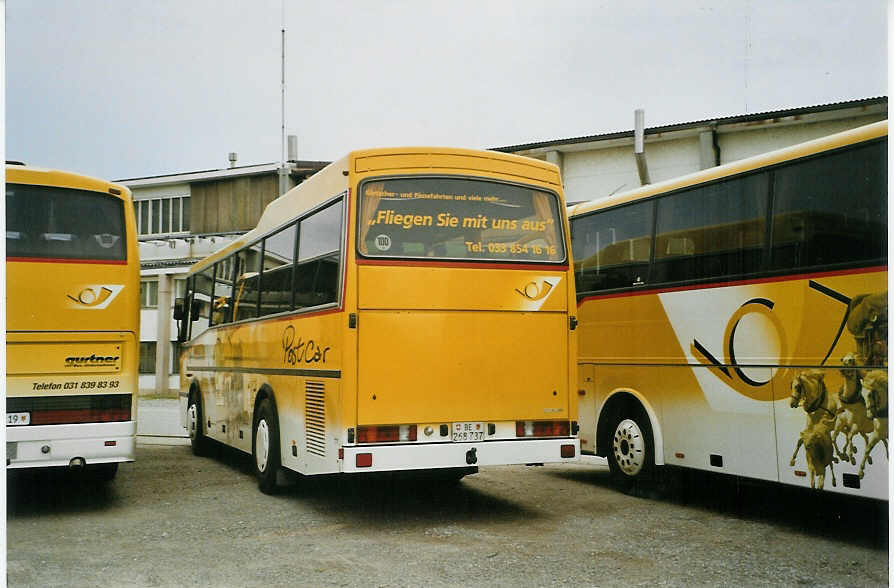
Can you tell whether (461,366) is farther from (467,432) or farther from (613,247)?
(613,247)

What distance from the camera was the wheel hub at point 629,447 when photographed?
33.9 feet

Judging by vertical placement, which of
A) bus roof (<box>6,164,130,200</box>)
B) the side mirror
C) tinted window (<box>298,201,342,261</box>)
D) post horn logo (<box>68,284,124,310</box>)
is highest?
bus roof (<box>6,164,130,200</box>)

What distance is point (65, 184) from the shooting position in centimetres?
920

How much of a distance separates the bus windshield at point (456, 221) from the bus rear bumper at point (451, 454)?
1683 mm

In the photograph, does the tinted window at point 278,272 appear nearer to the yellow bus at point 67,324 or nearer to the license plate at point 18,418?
the yellow bus at point 67,324

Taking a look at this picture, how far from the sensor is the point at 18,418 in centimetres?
869

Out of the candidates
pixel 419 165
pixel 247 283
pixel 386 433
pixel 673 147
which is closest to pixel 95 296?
pixel 247 283

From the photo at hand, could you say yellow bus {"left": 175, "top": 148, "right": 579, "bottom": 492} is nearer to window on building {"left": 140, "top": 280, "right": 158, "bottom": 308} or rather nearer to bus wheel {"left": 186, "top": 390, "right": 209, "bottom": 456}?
bus wheel {"left": 186, "top": 390, "right": 209, "bottom": 456}

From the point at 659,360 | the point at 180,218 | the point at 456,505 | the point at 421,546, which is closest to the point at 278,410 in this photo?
the point at 456,505

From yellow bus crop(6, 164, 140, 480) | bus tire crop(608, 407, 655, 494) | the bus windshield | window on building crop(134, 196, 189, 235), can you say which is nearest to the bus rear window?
yellow bus crop(6, 164, 140, 480)

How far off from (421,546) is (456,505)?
206 centimetres

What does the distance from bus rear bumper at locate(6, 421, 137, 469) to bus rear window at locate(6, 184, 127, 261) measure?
5.32ft

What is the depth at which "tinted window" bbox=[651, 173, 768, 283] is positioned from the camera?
877 centimetres

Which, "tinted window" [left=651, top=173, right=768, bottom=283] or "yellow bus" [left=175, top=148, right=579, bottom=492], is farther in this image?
"tinted window" [left=651, top=173, right=768, bottom=283]
